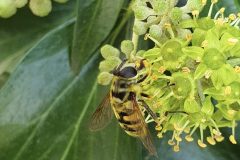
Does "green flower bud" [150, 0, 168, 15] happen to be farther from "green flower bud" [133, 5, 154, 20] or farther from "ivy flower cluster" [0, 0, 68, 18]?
"ivy flower cluster" [0, 0, 68, 18]

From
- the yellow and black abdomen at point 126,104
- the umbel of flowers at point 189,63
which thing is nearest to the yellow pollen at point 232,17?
the umbel of flowers at point 189,63

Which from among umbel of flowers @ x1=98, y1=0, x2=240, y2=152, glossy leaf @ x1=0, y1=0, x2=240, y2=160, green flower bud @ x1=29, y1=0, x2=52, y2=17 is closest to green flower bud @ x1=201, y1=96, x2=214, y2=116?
umbel of flowers @ x1=98, y1=0, x2=240, y2=152

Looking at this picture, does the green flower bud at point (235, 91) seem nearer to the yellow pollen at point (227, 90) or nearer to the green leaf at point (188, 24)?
the yellow pollen at point (227, 90)

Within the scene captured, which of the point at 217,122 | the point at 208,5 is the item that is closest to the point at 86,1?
the point at 208,5

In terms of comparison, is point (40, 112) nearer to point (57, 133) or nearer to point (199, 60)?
point (57, 133)

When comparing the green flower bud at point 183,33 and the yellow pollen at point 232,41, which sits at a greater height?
the yellow pollen at point 232,41

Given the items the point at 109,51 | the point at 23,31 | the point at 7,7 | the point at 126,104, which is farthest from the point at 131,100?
the point at 23,31
